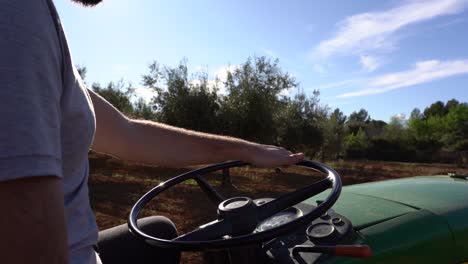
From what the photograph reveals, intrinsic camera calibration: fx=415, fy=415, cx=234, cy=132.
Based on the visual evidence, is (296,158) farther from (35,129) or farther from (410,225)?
(35,129)

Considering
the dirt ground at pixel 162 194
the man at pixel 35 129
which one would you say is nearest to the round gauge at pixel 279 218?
the man at pixel 35 129

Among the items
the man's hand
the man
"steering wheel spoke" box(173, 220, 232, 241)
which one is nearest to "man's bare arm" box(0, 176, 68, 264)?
the man

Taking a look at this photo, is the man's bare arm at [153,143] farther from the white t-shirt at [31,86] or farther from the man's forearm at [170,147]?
the white t-shirt at [31,86]

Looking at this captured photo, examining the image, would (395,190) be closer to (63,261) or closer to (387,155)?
(63,261)

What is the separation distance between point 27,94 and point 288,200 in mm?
1062

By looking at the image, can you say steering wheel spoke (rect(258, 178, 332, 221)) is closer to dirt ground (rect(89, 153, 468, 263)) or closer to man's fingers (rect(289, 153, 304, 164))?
man's fingers (rect(289, 153, 304, 164))

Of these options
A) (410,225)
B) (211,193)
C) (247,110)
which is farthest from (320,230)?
(247,110)

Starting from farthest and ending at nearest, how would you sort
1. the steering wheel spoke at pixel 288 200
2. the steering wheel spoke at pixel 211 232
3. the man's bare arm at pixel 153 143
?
the man's bare arm at pixel 153 143 < the steering wheel spoke at pixel 288 200 < the steering wheel spoke at pixel 211 232

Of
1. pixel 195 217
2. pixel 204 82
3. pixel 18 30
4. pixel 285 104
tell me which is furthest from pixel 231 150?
pixel 285 104

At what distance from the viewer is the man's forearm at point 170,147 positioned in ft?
5.91

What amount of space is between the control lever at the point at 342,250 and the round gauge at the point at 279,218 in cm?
17

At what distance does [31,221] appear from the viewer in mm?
669

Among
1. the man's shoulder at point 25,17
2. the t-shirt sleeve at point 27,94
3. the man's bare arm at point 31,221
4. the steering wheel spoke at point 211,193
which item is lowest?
the steering wheel spoke at point 211,193

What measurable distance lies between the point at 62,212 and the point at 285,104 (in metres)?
21.0
